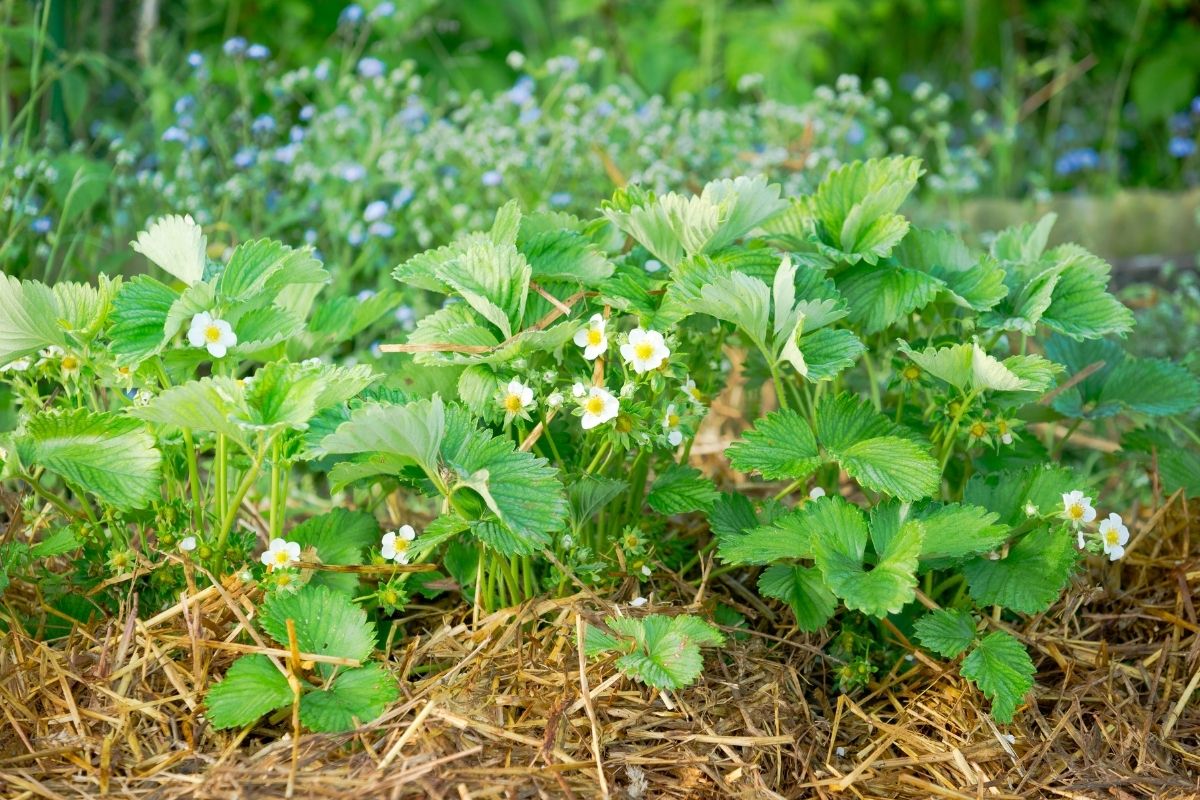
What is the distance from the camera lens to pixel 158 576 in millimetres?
1439

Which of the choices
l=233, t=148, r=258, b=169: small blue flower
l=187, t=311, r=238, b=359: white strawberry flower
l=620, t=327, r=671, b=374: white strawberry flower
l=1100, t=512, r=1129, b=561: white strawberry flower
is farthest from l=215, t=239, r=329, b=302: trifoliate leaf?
l=233, t=148, r=258, b=169: small blue flower

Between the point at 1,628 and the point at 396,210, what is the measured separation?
1.41 metres

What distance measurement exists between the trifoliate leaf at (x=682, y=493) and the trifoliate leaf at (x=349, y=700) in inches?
14.9

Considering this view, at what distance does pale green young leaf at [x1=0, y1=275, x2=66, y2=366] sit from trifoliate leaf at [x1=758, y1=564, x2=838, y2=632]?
2.92 ft

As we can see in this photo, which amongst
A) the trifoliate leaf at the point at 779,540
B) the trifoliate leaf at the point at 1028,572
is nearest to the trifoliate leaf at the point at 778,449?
the trifoliate leaf at the point at 779,540

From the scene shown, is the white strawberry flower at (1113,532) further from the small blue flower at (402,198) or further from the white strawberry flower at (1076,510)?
the small blue flower at (402,198)

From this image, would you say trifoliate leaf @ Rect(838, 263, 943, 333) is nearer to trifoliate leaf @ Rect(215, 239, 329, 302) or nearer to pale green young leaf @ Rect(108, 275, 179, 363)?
trifoliate leaf @ Rect(215, 239, 329, 302)

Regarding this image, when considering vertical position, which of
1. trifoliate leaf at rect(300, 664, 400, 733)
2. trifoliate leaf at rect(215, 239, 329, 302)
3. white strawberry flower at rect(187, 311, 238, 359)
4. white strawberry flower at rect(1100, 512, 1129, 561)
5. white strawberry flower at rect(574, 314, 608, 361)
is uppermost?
trifoliate leaf at rect(215, 239, 329, 302)

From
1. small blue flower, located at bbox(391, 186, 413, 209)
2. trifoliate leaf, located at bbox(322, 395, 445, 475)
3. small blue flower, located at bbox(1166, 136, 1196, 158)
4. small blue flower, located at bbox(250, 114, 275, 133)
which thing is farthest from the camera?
small blue flower, located at bbox(1166, 136, 1196, 158)

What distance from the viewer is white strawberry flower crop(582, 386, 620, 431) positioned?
1279 millimetres

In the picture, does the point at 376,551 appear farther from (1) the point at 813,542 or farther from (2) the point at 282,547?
(1) the point at 813,542

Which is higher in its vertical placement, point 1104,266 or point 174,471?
point 1104,266

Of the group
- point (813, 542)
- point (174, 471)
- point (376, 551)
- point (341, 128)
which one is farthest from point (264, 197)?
point (813, 542)

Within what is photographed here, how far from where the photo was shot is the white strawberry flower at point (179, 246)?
1369mm
